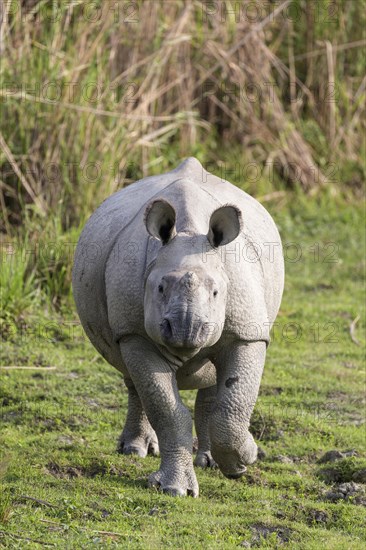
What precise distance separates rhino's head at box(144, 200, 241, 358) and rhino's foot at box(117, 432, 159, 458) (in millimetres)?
1546

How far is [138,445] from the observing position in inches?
261

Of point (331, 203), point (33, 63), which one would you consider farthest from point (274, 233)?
point (331, 203)

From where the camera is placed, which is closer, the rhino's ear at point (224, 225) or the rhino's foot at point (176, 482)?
the rhino's ear at point (224, 225)

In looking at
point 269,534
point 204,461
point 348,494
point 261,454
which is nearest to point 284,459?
point 261,454

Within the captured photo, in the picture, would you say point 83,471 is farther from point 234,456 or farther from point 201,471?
point 234,456

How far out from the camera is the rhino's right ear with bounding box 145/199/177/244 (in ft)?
17.2

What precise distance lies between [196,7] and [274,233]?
617 centimetres

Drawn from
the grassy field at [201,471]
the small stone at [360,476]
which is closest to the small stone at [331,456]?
the grassy field at [201,471]

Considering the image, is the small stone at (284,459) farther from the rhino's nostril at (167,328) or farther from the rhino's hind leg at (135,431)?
the rhino's nostril at (167,328)

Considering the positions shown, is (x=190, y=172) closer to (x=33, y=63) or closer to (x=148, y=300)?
(x=148, y=300)

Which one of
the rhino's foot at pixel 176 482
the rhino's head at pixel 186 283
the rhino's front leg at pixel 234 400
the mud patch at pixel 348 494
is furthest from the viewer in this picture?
the mud patch at pixel 348 494

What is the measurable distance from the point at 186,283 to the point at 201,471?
1.66 meters

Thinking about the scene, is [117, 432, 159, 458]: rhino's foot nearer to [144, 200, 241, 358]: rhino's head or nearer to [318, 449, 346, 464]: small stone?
[318, 449, 346, 464]: small stone

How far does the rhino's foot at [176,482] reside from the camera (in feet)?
18.4
